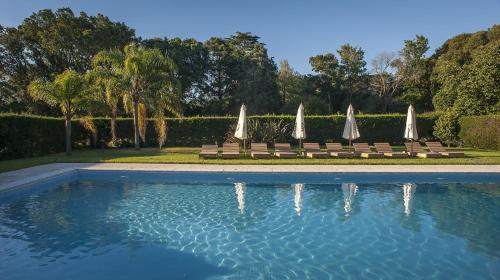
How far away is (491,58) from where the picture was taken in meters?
27.7

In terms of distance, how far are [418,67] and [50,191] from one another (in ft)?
152

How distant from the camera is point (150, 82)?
75.8ft

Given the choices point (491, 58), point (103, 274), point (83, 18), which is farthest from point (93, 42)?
point (103, 274)

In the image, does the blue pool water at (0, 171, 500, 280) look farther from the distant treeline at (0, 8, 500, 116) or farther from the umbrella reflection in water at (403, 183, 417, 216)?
the distant treeline at (0, 8, 500, 116)

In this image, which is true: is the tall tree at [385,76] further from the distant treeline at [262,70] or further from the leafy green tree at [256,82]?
the leafy green tree at [256,82]

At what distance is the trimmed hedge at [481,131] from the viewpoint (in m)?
23.1

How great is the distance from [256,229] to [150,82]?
1683 centimetres

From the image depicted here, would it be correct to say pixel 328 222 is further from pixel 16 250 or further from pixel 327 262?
pixel 16 250

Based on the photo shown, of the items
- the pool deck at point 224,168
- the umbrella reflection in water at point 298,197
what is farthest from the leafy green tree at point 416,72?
the umbrella reflection in water at point 298,197

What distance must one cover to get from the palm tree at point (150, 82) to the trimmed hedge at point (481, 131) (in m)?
18.3

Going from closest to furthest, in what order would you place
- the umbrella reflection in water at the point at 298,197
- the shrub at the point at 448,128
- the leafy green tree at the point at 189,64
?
1. the umbrella reflection in water at the point at 298,197
2. the shrub at the point at 448,128
3. the leafy green tree at the point at 189,64

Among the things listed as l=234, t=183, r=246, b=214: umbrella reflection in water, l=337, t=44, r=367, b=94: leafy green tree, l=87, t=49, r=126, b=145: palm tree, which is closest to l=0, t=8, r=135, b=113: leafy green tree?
l=87, t=49, r=126, b=145: palm tree

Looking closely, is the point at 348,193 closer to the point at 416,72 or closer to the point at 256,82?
the point at 256,82

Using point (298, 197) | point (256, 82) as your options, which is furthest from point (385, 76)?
point (298, 197)
